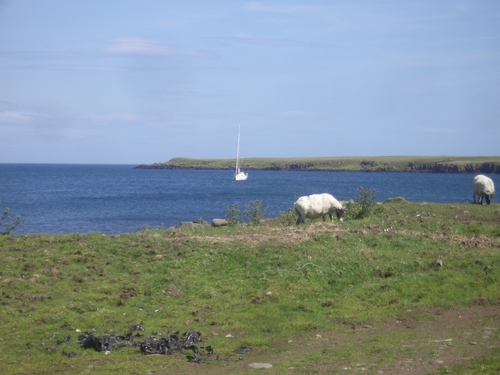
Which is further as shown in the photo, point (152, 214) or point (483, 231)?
point (152, 214)

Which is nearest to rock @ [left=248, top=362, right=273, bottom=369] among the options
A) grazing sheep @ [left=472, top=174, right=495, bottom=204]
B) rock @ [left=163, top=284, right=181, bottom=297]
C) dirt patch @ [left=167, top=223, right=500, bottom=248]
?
rock @ [left=163, top=284, right=181, bottom=297]

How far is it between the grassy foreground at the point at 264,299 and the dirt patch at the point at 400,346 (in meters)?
0.04

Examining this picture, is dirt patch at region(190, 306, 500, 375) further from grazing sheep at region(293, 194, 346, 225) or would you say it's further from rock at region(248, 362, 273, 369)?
grazing sheep at region(293, 194, 346, 225)

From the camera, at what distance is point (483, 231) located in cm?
2314

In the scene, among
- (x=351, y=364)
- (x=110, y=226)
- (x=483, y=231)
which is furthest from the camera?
(x=110, y=226)

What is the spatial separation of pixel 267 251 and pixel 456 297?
19.8 ft

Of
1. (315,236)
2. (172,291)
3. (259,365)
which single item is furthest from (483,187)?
(259,365)

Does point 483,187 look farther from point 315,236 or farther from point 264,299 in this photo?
point 264,299

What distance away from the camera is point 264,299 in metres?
15.5

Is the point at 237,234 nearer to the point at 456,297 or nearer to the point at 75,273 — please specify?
the point at 75,273

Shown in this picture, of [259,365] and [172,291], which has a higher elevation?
[172,291]

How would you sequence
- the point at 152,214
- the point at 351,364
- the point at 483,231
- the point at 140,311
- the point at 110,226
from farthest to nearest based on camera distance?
the point at 152,214 < the point at 110,226 < the point at 483,231 < the point at 140,311 < the point at 351,364

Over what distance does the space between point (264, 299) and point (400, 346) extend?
4270 millimetres

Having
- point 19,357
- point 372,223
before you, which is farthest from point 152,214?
point 19,357
